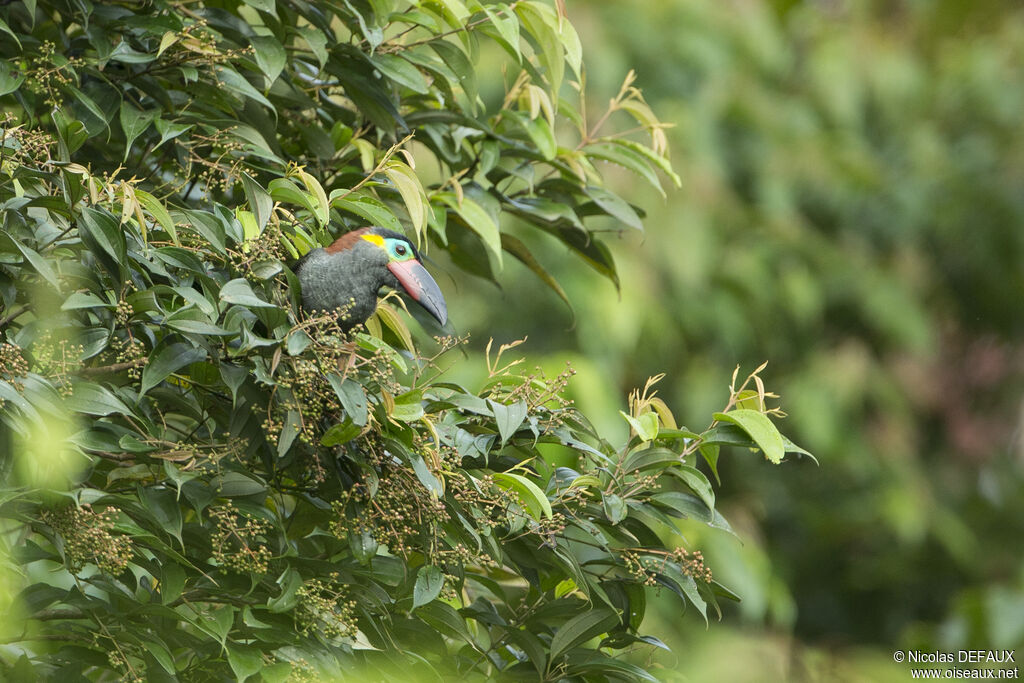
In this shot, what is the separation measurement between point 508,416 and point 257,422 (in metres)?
0.25

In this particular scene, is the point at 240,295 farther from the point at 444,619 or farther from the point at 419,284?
the point at 444,619

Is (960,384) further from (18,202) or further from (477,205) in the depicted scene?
(18,202)

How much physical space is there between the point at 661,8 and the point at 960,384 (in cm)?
244

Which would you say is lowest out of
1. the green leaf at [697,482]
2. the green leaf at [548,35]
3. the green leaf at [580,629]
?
the green leaf at [580,629]

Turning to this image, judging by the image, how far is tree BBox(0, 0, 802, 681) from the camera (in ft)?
3.39

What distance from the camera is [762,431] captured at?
3.79 feet

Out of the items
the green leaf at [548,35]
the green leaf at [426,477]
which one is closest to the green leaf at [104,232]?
the green leaf at [426,477]

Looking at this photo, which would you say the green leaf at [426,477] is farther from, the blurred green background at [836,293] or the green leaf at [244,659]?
the blurred green background at [836,293]

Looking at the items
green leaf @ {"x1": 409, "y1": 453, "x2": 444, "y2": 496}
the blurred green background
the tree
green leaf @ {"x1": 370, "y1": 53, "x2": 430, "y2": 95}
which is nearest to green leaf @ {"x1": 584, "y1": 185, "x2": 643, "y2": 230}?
the tree

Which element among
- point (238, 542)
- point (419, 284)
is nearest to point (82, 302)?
point (238, 542)

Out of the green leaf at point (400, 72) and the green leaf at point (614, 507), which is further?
the green leaf at point (400, 72)

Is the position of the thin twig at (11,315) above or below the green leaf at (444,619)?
above

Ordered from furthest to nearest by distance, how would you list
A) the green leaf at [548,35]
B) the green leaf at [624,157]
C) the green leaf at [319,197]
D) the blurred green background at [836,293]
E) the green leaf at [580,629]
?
the blurred green background at [836,293]
the green leaf at [624,157]
the green leaf at [548,35]
the green leaf at [580,629]
the green leaf at [319,197]

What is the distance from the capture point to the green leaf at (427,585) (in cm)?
110
